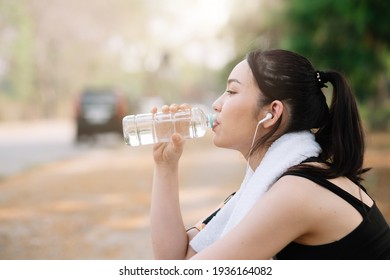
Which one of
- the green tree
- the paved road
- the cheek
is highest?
the cheek

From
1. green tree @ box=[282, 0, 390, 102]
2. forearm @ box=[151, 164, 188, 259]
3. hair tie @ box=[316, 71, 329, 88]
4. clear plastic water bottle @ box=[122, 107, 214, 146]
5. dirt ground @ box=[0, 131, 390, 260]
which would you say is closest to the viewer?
hair tie @ box=[316, 71, 329, 88]

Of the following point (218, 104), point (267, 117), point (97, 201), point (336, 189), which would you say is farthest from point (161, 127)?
point (97, 201)

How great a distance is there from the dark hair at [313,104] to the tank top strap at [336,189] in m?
0.09

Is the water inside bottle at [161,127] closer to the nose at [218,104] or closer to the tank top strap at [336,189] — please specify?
the nose at [218,104]

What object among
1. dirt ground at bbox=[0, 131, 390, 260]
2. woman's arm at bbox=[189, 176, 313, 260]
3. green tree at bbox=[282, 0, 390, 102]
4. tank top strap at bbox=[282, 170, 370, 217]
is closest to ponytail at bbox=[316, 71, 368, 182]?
tank top strap at bbox=[282, 170, 370, 217]

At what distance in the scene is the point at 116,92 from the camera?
15.8m

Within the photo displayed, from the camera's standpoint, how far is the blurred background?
6.19 m

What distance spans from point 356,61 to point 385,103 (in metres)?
10.7

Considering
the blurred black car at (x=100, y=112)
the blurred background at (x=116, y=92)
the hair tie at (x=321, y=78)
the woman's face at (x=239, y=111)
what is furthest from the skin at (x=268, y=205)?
the blurred black car at (x=100, y=112)

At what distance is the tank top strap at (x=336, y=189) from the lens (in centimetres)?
159

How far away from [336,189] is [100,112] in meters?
14.2

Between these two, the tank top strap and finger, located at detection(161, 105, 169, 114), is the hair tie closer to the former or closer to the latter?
the tank top strap

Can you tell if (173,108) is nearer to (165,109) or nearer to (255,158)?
(165,109)
